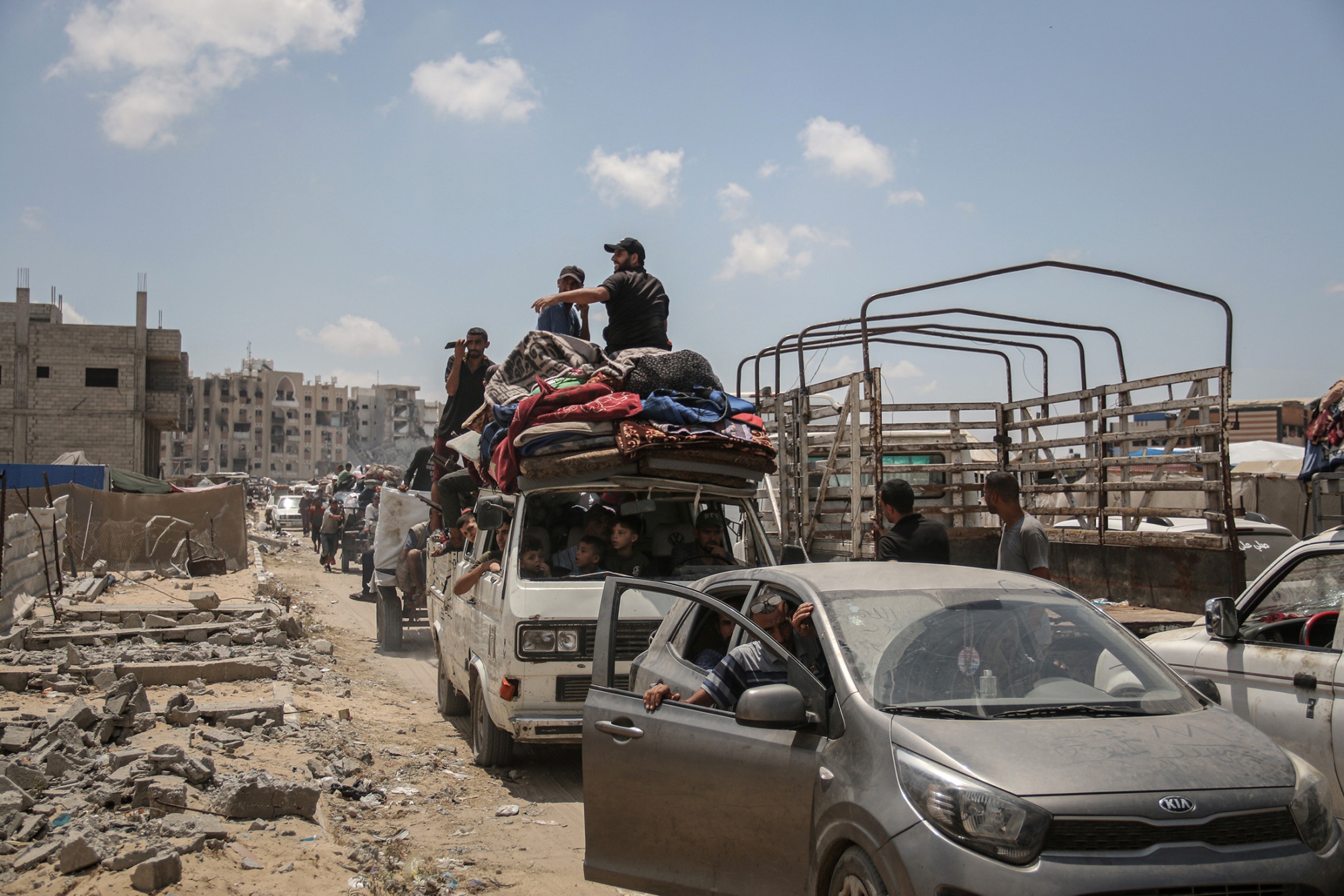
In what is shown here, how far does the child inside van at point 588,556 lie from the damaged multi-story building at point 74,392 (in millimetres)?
57459

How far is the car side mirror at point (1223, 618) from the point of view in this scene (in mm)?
4766

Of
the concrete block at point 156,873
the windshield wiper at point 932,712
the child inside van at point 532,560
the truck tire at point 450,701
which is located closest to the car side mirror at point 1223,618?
the windshield wiper at point 932,712

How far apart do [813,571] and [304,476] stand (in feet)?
553

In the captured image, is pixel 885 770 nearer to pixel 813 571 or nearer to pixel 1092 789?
pixel 1092 789

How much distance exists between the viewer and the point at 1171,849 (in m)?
2.75

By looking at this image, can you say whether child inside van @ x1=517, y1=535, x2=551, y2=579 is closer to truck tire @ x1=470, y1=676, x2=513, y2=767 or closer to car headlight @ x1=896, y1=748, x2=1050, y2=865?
truck tire @ x1=470, y1=676, x2=513, y2=767

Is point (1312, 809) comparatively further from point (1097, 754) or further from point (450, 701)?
point (450, 701)

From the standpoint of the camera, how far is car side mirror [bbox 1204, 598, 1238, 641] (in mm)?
4766

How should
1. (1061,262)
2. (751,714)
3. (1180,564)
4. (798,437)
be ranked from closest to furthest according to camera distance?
(751,714), (1180,564), (1061,262), (798,437)

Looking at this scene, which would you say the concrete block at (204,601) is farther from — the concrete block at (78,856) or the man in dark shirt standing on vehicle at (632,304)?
the concrete block at (78,856)

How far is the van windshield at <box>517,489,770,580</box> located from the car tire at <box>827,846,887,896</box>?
3760mm

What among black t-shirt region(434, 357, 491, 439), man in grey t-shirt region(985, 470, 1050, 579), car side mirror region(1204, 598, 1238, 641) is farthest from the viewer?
black t-shirt region(434, 357, 491, 439)

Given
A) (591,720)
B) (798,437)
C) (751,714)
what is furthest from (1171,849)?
(798,437)

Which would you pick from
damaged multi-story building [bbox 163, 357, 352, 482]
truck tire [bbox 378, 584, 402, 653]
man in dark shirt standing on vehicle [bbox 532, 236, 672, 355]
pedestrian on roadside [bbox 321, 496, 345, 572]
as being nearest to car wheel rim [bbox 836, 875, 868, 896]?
man in dark shirt standing on vehicle [bbox 532, 236, 672, 355]
